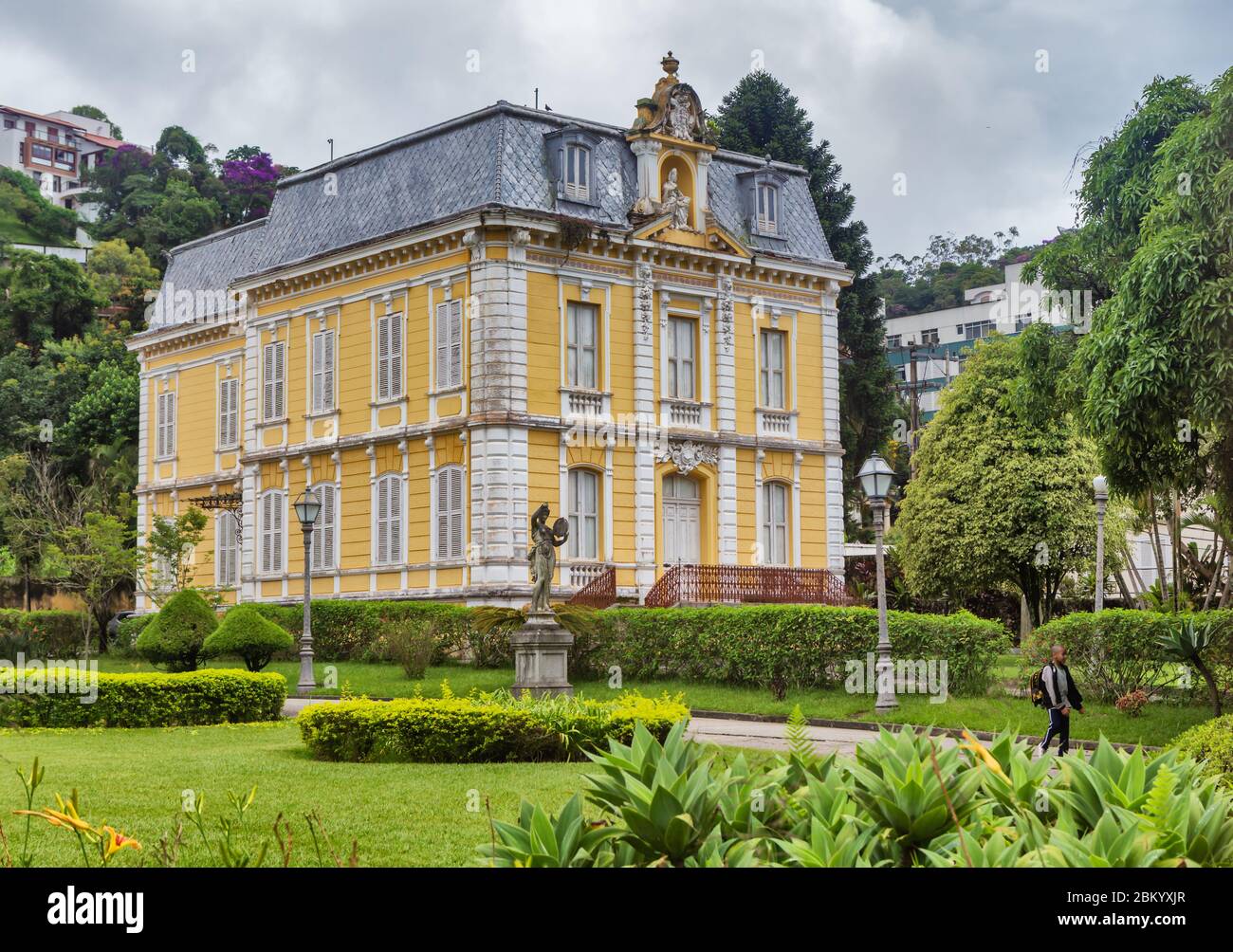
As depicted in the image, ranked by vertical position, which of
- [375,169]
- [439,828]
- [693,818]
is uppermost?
[375,169]

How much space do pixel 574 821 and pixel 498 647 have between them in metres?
25.5

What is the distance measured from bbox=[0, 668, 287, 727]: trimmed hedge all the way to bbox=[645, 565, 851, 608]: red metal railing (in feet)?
36.0

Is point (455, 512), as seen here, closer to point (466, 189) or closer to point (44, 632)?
point (466, 189)

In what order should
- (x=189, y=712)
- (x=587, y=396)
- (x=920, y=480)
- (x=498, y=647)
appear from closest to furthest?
(x=189, y=712), (x=498, y=647), (x=587, y=396), (x=920, y=480)

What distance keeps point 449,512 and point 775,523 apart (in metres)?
8.25

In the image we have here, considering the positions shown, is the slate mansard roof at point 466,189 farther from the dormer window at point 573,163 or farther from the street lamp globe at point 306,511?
the street lamp globe at point 306,511

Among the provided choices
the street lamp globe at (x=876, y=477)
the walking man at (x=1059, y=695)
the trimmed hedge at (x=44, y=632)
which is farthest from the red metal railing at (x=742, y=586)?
the walking man at (x=1059, y=695)

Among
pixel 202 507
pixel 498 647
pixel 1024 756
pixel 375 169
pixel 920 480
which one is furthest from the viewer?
pixel 920 480

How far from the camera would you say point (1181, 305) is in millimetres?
18281

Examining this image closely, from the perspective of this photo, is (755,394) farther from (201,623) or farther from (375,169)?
(201,623)

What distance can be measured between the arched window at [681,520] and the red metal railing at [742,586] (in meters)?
1.96

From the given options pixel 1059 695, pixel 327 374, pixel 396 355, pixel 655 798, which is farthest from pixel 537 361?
pixel 655 798

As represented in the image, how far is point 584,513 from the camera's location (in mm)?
32969

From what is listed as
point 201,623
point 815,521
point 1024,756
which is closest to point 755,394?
point 815,521
